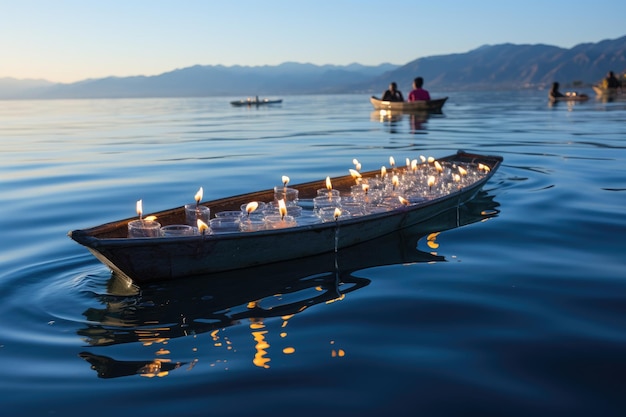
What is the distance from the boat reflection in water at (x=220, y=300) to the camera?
436 centimetres

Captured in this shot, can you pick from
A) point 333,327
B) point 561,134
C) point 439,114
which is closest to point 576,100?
point 439,114

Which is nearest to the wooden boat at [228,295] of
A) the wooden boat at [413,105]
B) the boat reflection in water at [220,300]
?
the boat reflection in water at [220,300]

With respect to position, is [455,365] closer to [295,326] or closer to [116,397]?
[295,326]

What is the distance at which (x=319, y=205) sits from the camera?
7.08 m

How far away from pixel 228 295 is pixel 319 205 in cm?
208

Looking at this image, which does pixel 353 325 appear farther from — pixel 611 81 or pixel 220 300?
pixel 611 81

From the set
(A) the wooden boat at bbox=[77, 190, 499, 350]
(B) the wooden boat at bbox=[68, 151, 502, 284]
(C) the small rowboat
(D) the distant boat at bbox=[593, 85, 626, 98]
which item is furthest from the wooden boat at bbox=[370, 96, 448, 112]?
(A) the wooden boat at bbox=[77, 190, 499, 350]

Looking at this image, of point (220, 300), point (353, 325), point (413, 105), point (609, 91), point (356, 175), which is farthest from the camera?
point (609, 91)

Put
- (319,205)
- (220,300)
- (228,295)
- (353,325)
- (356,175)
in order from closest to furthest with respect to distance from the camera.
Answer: (353,325) < (220,300) < (228,295) < (319,205) < (356,175)

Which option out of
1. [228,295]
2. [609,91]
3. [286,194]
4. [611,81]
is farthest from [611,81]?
[228,295]

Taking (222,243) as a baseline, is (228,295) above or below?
below

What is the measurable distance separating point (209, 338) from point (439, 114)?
30208 mm

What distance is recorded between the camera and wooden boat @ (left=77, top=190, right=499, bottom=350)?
457cm

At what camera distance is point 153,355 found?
4129 millimetres
